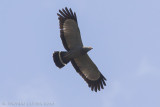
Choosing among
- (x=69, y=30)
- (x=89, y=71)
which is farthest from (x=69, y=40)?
(x=89, y=71)

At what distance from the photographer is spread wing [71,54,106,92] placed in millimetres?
29438

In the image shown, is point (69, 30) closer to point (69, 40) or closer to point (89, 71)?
point (69, 40)

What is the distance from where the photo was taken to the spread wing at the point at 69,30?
28.6m

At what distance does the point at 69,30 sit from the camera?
2867cm

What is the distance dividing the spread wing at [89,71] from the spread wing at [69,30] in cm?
106

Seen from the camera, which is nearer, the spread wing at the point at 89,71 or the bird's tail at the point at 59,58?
the bird's tail at the point at 59,58

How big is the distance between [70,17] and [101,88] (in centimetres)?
463

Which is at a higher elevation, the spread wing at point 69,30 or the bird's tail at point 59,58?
the spread wing at point 69,30

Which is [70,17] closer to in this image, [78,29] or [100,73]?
[78,29]

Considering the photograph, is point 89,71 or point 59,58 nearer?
point 59,58

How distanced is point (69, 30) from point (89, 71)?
2848 mm

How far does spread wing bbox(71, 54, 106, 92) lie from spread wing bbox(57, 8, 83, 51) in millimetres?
1060

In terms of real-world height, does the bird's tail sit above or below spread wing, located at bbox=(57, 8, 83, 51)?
below

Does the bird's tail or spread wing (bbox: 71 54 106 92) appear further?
spread wing (bbox: 71 54 106 92)
